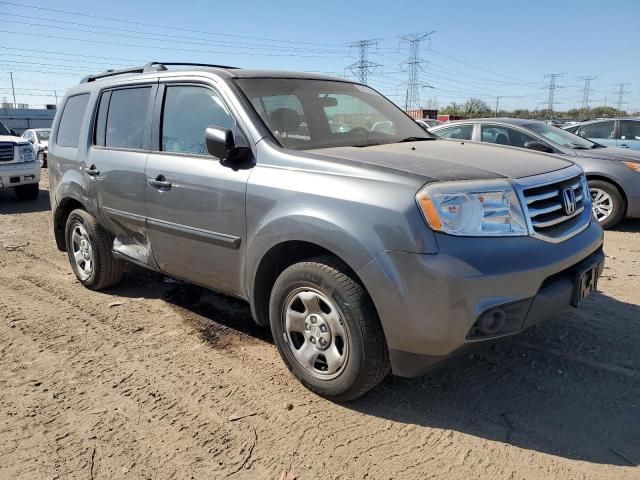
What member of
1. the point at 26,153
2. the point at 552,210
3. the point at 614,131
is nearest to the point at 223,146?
the point at 552,210

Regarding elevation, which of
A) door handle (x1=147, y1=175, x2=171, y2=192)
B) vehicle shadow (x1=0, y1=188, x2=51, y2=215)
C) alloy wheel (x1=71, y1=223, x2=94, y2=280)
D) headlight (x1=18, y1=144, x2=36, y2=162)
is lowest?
vehicle shadow (x1=0, y1=188, x2=51, y2=215)

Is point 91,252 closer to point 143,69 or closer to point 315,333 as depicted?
point 143,69

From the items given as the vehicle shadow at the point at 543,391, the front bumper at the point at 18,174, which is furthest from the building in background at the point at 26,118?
the vehicle shadow at the point at 543,391

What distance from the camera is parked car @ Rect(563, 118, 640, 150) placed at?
1035 cm

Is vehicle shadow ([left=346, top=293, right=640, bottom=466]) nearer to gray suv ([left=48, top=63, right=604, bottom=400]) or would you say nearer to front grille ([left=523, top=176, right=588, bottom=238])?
gray suv ([left=48, top=63, right=604, bottom=400])

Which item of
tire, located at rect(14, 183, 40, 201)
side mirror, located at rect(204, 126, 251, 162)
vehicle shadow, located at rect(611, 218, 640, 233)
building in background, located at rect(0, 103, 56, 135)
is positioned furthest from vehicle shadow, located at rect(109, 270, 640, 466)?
building in background, located at rect(0, 103, 56, 135)

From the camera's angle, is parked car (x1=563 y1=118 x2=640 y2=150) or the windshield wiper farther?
parked car (x1=563 y1=118 x2=640 y2=150)

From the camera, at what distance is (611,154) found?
7.40 m

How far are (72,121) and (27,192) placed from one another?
716cm

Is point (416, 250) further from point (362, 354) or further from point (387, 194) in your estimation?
point (362, 354)

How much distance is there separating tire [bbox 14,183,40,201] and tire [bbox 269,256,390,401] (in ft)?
32.4

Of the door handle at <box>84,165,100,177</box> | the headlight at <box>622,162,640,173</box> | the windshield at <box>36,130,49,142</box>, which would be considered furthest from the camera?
the windshield at <box>36,130,49,142</box>

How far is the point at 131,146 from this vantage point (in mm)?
4062

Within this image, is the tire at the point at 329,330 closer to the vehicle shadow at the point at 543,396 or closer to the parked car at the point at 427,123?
the vehicle shadow at the point at 543,396
